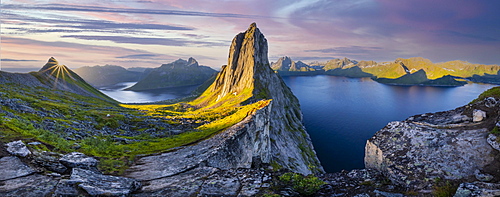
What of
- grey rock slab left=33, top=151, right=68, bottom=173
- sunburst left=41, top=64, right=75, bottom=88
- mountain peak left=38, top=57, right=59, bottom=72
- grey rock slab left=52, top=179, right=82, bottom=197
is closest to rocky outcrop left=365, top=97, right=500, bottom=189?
grey rock slab left=52, top=179, right=82, bottom=197

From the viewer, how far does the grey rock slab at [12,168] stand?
44.9ft

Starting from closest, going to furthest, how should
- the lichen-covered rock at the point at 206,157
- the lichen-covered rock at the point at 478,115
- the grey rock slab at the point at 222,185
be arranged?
1. the grey rock slab at the point at 222,185
2. the lichen-covered rock at the point at 478,115
3. the lichen-covered rock at the point at 206,157

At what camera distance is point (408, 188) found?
41.8 feet

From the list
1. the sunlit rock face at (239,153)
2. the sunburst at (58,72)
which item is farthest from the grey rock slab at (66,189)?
the sunburst at (58,72)

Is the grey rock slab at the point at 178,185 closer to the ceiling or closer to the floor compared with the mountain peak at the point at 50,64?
closer to the floor

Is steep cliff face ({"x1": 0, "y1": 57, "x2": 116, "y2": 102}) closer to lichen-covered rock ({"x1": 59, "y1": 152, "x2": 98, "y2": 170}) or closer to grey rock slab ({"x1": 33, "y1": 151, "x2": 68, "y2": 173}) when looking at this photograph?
grey rock slab ({"x1": 33, "y1": 151, "x2": 68, "y2": 173})

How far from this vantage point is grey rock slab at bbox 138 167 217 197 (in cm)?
1509

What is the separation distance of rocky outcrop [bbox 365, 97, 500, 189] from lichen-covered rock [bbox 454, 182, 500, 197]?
1.52 meters

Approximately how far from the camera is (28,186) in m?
12.9

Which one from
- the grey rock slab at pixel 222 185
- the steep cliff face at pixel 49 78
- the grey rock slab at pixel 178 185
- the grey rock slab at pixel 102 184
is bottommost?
the grey rock slab at pixel 178 185

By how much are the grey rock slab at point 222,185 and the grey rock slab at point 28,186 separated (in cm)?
940

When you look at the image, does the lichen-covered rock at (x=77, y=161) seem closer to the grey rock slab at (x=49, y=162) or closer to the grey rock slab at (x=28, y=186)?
the grey rock slab at (x=49, y=162)

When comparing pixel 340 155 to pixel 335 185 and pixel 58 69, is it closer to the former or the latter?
pixel 335 185

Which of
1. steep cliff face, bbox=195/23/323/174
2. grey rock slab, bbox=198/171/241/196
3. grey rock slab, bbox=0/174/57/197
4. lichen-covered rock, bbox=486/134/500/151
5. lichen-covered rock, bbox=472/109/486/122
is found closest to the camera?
lichen-covered rock, bbox=486/134/500/151
